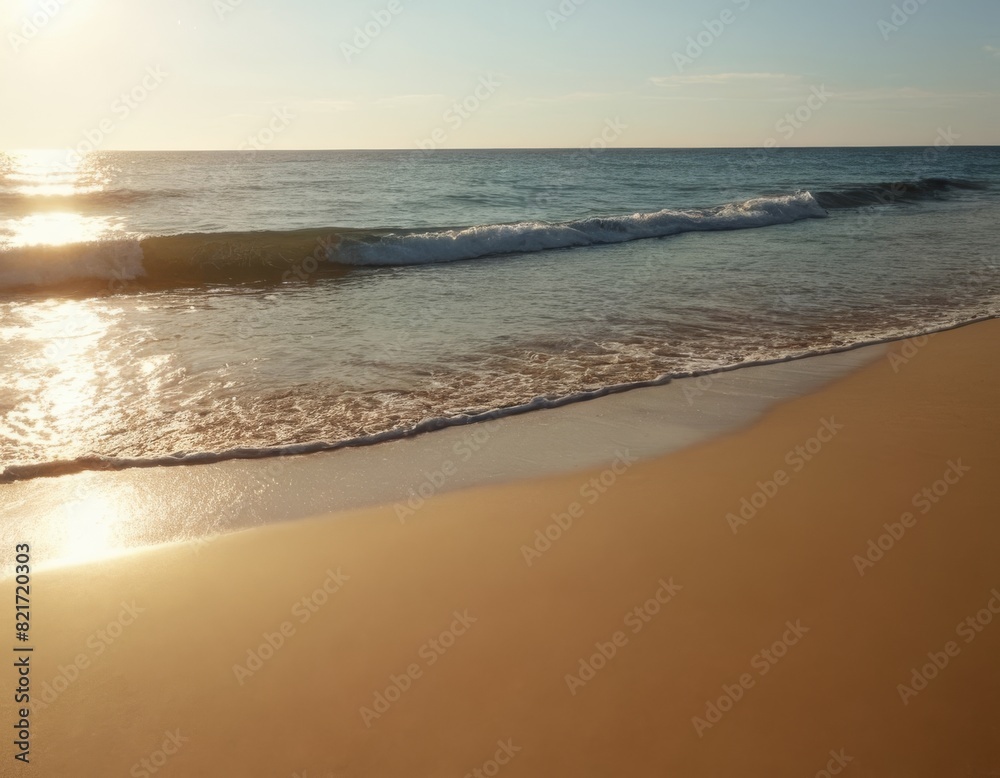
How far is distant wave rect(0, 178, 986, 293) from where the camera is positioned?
14977 millimetres

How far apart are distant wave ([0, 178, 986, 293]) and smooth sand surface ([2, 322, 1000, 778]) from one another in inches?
456

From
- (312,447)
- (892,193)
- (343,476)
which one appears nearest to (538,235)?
(312,447)

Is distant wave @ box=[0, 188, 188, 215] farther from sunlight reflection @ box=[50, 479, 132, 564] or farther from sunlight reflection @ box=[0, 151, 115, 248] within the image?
sunlight reflection @ box=[50, 479, 132, 564]

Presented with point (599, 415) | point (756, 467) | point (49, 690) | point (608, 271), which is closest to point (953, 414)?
point (756, 467)

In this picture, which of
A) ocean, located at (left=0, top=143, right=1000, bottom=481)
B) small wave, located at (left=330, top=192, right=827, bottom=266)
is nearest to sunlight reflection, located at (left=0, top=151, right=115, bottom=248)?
ocean, located at (left=0, top=143, right=1000, bottom=481)

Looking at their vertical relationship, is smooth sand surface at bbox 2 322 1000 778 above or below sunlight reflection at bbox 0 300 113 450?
above

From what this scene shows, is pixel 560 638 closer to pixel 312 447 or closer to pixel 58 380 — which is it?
pixel 312 447

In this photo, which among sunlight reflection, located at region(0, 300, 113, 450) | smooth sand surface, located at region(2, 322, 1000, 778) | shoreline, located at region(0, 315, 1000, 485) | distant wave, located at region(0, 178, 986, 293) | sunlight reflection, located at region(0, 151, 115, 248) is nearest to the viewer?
smooth sand surface, located at region(2, 322, 1000, 778)

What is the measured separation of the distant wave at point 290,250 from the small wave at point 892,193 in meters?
8.83

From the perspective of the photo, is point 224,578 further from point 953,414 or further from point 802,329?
point 802,329

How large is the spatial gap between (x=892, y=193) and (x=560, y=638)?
35.9 m

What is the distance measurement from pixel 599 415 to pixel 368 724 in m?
3.90

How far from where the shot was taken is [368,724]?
304 cm

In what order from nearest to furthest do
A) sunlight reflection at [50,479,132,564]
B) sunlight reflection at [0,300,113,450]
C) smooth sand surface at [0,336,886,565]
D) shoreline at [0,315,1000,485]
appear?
sunlight reflection at [50,479,132,564]
smooth sand surface at [0,336,886,565]
shoreline at [0,315,1000,485]
sunlight reflection at [0,300,113,450]
